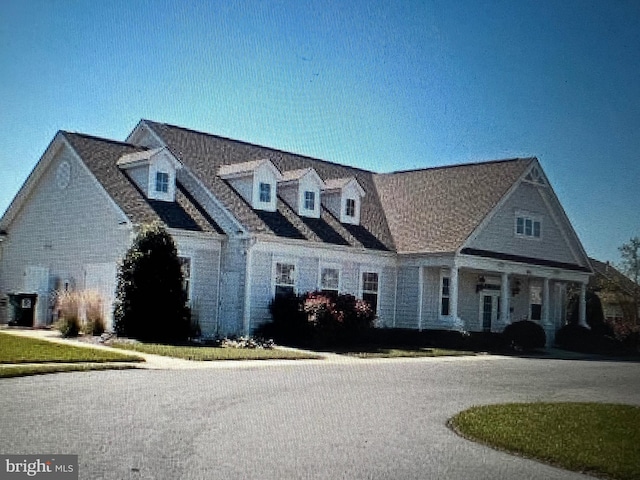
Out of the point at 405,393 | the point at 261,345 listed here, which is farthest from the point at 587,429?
the point at 261,345

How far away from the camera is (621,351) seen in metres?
31.0

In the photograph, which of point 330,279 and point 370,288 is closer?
point 330,279

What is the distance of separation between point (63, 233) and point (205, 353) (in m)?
11.4

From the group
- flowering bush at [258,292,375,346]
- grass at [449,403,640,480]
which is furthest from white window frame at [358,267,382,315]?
grass at [449,403,640,480]

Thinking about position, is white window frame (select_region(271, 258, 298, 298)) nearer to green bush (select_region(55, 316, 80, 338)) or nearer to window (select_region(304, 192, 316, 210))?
window (select_region(304, 192, 316, 210))

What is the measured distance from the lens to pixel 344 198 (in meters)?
31.0

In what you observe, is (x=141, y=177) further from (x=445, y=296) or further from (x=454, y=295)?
(x=445, y=296)

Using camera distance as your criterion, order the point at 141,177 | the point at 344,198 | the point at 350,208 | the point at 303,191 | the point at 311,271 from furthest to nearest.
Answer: the point at 350,208
the point at 344,198
the point at 303,191
the point at 311,271
the point at 141,177

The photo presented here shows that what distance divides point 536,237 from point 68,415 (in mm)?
28019

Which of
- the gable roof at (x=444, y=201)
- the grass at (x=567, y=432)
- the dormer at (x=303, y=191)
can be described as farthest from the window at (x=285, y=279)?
the grass at (x=567, y=432)

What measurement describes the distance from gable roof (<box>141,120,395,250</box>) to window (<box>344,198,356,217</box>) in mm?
697

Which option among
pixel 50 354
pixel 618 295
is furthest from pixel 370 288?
pixel 50 354

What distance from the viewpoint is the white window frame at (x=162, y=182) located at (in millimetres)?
26125

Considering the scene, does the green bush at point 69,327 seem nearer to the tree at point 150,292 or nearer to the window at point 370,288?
the tree at point 150,292
